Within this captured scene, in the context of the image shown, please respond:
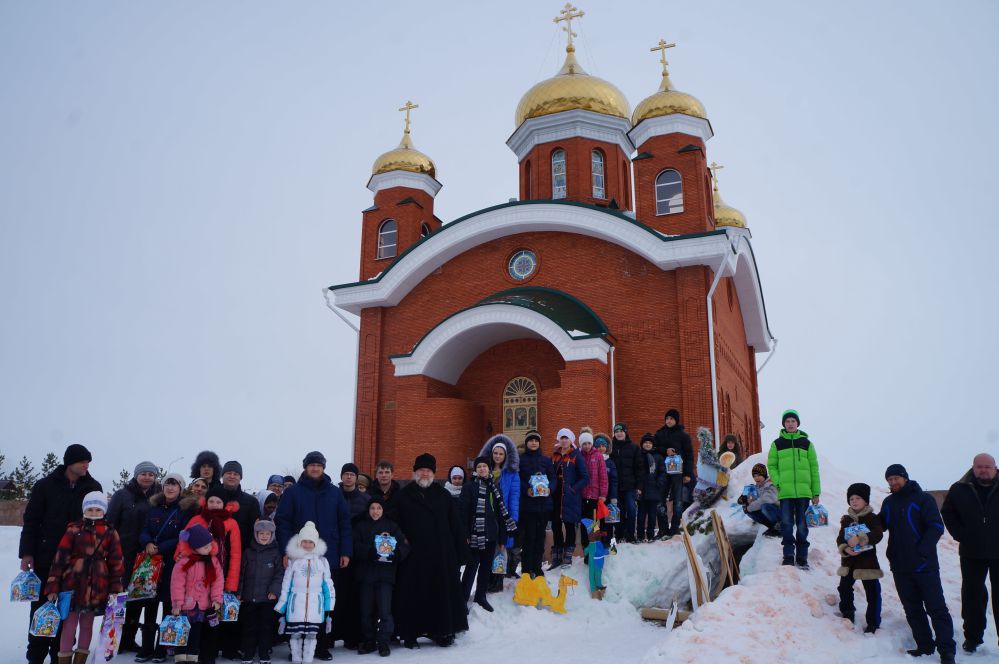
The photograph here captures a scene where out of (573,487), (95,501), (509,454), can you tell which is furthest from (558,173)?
(95,501)

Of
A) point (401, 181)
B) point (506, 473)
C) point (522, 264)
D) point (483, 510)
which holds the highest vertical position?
point (401, 181)

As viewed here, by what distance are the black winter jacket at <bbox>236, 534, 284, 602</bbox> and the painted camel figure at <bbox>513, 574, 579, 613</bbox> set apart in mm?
2537

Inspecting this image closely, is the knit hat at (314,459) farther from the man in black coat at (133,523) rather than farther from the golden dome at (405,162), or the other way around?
the golden dome at (405,162)

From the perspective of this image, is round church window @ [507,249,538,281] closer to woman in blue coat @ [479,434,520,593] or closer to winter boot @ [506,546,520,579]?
winter boot @ [506,546,520,579]

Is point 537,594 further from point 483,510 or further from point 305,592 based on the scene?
point 305,592

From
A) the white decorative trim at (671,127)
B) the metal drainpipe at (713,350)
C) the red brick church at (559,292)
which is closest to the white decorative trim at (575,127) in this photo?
the red brick church at (559,292)

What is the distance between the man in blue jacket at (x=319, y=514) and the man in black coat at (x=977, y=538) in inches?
184

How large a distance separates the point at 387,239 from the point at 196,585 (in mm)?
12906

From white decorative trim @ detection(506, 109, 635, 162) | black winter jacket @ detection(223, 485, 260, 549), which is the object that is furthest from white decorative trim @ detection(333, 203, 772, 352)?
black winter jacket @ detection(223, 485, 260, 549)

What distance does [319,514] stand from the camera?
6.29m

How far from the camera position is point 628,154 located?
746 inches

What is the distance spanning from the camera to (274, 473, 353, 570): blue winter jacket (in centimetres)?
624

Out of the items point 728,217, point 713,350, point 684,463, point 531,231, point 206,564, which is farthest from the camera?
point 728,217

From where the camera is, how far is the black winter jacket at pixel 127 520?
6043 millimetres
